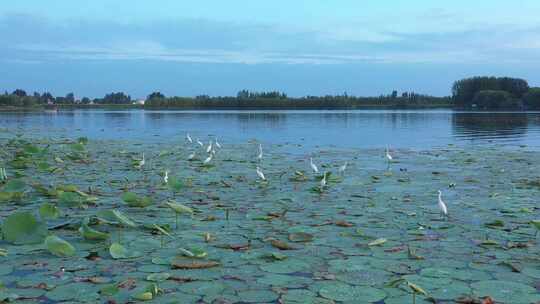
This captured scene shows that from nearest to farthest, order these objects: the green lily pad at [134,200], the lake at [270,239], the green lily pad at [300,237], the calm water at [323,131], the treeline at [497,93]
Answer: the lake at [270,239] → the green lily pad at [300,237] → the green lily pad at [134,200] → the calm water at [323,131] → the treeline at [497,93]

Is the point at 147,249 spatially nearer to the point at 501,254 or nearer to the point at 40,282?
the point at 40,282

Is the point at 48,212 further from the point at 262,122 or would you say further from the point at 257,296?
the point at 262,122

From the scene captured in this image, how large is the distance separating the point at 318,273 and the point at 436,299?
852mm

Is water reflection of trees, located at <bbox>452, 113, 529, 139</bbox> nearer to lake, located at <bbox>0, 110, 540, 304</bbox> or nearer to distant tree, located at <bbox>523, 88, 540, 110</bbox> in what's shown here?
lake, located at <bbox>0, 110, 540, 304</bbox>

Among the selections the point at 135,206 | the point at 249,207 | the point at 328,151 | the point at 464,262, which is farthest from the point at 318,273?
the point at 328,151

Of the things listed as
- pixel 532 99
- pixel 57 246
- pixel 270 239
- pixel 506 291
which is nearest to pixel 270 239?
pixel 270 239

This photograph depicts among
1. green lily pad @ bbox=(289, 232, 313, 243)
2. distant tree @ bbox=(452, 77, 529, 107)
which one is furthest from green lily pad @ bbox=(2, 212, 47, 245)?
distant tree @ bbox=(452, 77, 529, 107)

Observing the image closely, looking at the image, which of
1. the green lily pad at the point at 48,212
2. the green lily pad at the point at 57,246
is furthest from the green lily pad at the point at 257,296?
the green lily pad at the point at 48,212

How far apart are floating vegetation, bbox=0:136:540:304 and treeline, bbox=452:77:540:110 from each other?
66.7 m

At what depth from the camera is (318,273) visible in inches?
166

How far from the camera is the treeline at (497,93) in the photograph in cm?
7150

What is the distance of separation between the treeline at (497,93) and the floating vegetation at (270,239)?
66701 mm

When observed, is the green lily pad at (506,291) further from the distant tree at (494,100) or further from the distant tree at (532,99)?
the distant tree at (494,100)

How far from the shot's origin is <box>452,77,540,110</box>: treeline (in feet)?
235
